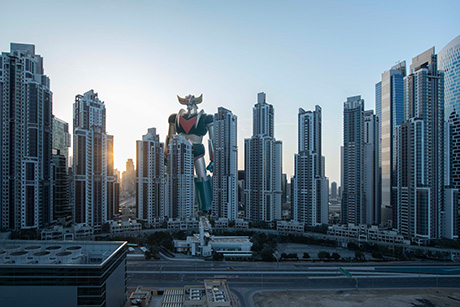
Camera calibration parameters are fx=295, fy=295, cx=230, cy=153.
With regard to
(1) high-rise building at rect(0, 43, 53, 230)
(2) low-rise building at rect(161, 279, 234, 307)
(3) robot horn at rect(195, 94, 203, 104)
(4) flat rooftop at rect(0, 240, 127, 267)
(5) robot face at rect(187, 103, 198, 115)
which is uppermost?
(3) robot horn at rect(195, 94, 203, 104)

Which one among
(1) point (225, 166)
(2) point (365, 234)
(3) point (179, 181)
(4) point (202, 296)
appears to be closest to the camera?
(4) point (202, 296)

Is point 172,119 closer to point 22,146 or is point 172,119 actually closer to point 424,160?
point 22,146

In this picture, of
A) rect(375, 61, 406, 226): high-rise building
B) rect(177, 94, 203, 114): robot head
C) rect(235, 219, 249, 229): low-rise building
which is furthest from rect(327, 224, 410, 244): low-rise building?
rect(177, 94, 203, 114): robot head

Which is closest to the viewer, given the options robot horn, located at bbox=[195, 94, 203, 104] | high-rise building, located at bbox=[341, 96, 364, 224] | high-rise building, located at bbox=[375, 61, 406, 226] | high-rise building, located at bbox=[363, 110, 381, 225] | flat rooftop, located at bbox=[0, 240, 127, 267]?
flat rooftop, located at bbox=[0, 240, 127, 267]

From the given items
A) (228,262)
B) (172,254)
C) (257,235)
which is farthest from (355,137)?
(172,254)

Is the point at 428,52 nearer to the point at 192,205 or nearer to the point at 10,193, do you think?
the point at 192,205

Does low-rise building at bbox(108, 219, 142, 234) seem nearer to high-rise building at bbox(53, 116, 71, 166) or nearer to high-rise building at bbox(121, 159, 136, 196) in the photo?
high-rise building at bbox(53, 116, 71, 166)

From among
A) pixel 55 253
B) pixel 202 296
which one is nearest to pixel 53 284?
pixel 55 253
